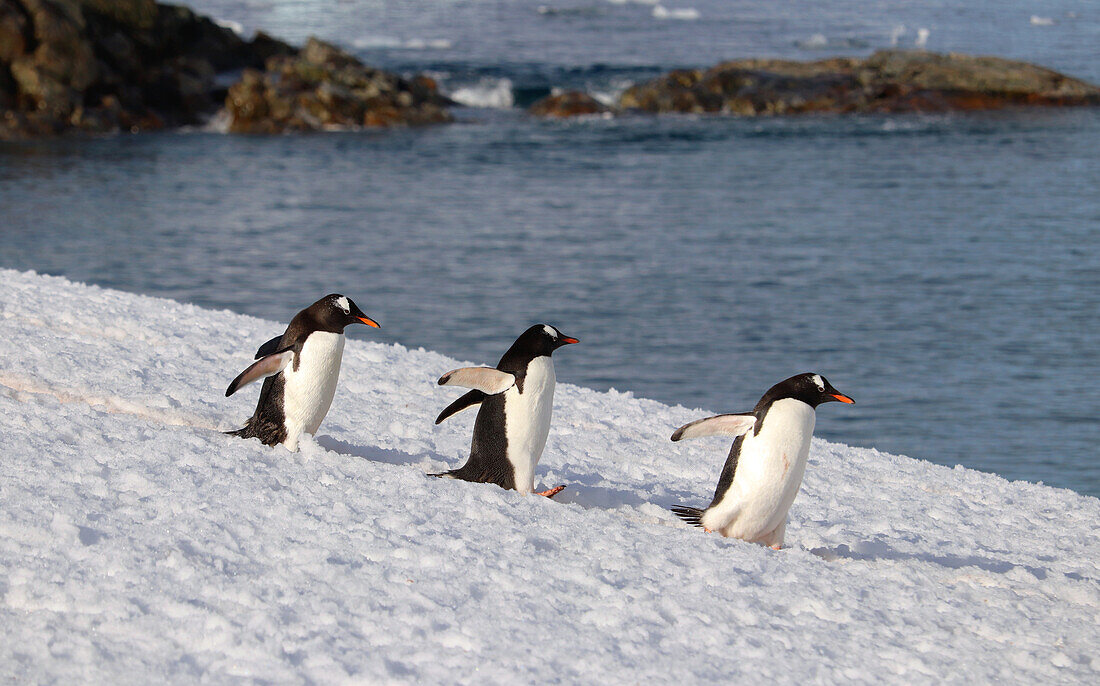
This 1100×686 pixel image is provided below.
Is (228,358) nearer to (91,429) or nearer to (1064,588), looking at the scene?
(91,429)

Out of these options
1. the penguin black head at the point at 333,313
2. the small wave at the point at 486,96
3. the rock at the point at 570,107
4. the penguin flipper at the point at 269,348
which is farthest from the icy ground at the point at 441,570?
the small wave at the point at 486,96

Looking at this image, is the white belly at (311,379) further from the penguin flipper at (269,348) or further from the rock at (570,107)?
the rock at (570,107)

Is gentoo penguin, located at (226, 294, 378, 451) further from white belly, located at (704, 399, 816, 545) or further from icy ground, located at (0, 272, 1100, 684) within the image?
white belly, located at (704, 399, 816, 545)

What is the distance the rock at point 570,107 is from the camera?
3588cm

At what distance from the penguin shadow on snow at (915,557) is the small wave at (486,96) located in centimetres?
3518

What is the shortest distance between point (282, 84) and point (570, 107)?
8637 millimetres

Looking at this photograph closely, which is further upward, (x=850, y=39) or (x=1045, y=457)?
(x=850, y=39)

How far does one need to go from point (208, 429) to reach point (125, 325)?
2.62 metres

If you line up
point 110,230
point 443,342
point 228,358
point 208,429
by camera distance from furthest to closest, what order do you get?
point 110,230
point 443,342
point 228,358
point 208,429

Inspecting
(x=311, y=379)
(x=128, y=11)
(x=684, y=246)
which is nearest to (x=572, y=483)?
(x=311, y=379)

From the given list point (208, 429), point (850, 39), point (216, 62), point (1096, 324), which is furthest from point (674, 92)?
point (208, 429)

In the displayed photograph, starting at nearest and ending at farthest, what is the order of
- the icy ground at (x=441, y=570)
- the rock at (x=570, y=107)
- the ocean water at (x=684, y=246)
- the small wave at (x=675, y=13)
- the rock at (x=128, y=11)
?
the icy ground at (x=441, y=570)
the ocean water at (x=684, y=246)
the rock at (x=128, y=11)
the rock at (x=570, y=107)
the small wave at (x=675, y=13)

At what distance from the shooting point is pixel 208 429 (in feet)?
18.0

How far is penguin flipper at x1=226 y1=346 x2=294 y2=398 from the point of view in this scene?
482 cm
